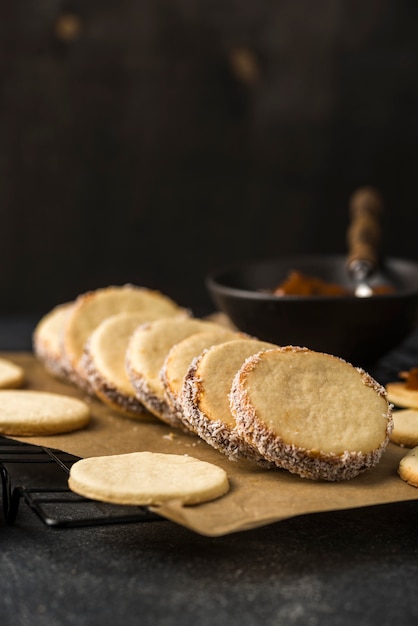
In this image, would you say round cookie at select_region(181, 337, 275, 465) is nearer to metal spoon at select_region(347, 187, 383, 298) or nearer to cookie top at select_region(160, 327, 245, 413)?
cookie top at select_region(160, 327, 245, 413)

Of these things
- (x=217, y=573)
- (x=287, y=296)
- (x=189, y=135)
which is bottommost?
(x=217, y=573)

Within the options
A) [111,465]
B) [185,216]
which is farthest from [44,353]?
[185,216]

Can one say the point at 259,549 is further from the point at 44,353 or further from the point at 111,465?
the point at 44,353

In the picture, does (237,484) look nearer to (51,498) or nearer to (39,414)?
(51,498)

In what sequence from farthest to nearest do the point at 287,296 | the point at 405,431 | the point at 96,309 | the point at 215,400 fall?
the point at 96,309
the point at 287,296
the point at 405,431
the point at 215,400

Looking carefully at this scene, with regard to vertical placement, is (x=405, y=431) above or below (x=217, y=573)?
above

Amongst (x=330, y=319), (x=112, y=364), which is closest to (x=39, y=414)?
(x=112, y=364)

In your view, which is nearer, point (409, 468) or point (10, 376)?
point (409, 468)

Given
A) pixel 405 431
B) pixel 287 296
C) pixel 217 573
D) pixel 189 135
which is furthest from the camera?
pixel 189 135
